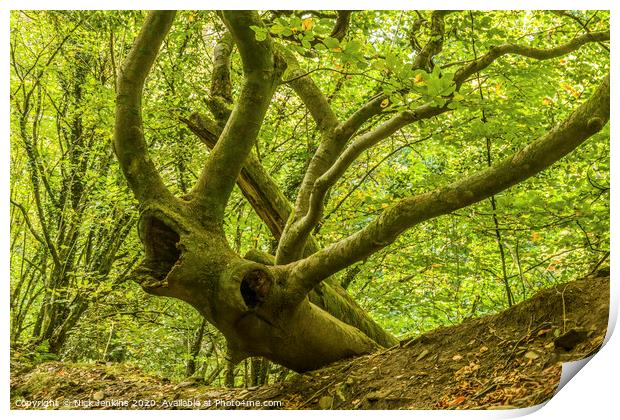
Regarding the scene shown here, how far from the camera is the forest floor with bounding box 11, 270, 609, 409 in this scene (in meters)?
2.50

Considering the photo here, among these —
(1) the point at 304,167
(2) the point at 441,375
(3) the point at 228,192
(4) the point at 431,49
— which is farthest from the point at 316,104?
(2) the point at 441,375

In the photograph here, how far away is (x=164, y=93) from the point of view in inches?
149

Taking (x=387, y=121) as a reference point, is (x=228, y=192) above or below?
below

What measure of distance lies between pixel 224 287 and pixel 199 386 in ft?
2.01

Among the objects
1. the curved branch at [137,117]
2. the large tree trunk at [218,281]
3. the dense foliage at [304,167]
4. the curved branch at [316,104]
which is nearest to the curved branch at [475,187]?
the large tree trunk at [218,281]

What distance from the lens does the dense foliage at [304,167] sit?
2.86 metres

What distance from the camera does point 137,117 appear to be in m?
2.84

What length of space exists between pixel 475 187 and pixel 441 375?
96cm

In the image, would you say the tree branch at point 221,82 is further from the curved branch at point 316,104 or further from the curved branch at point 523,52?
the curved branch at point 523,52

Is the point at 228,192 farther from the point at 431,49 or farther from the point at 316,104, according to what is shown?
the point at 431,49

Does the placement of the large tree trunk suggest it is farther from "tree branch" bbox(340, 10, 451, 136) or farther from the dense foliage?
"tree branch" bbox(340, 10, 451, 136)

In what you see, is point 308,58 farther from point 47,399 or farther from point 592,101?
point 47,399

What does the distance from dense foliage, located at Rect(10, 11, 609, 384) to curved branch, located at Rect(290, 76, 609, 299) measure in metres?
0.44
